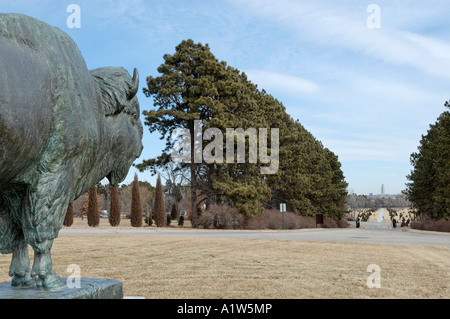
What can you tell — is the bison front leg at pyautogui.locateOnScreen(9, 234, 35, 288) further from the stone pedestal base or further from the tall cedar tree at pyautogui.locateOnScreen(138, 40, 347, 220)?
the tall cedar tree at pyautogui.locateOnScreen(138, 40, 347, 220)

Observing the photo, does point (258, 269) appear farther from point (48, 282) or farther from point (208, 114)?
point (208, 114)

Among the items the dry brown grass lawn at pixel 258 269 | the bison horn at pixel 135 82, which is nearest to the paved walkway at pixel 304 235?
the dry brown grass lawn at pixel 258 269

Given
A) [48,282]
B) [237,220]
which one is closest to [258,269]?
[48,282]

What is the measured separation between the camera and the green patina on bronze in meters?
2.75

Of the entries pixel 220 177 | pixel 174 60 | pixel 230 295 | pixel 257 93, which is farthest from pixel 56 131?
pixel 257 93

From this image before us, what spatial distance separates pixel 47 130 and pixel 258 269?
8.34 meters

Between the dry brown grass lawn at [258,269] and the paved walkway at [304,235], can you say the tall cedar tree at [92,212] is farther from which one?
the dry brown grass lawn at [258,269]

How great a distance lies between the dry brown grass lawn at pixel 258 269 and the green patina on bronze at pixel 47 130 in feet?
13.5

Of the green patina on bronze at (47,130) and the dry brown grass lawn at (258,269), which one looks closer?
the green patina on bronze at (47,130)

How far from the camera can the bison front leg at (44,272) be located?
330 cm

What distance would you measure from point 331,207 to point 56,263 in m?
39.6

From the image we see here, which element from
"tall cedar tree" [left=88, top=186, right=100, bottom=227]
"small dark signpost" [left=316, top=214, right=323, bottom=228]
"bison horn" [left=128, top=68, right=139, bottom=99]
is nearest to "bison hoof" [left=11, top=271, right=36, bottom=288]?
"bison horn" [left=128, top=68, right=139, bottom=99]

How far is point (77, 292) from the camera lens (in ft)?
11.3
